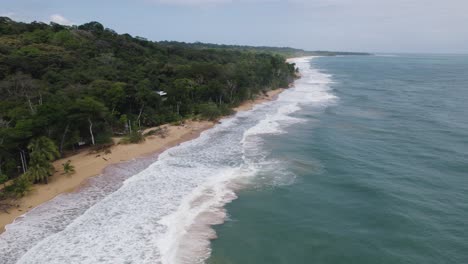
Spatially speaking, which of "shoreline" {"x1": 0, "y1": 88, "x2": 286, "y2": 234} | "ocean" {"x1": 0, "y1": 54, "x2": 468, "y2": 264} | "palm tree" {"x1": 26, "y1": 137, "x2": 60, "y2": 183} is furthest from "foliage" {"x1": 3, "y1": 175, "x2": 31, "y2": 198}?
"ocean" {"x1": 0, "y1": 54, "x2": 468, "y2": 264}

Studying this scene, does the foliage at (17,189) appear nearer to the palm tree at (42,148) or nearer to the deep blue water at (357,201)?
the palm tree at (42,148)

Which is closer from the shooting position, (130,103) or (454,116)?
(130,103)

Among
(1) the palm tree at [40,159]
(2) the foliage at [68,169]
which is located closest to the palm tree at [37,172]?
(1) the palm tree at [40,159]

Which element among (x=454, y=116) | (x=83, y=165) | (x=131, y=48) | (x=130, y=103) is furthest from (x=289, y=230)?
(x=131, y=48)

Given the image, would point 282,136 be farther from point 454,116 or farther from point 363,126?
point 454,116

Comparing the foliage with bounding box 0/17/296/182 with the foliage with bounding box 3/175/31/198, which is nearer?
the foliage with bounding box 3/175/31/198

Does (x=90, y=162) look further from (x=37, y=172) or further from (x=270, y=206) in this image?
(x=270, y=206)

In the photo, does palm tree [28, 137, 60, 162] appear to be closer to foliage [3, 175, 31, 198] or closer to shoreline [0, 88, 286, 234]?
shoreline [0, 88, 286, 234]
